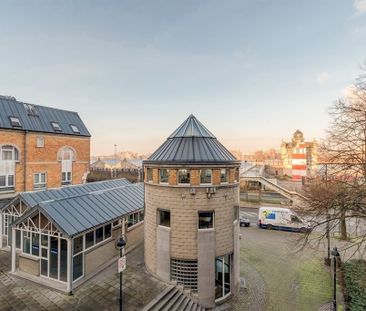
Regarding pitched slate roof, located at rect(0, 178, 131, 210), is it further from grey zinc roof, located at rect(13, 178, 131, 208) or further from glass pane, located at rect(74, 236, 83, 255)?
glass pane, located at rect(74, 236, 83, 255)

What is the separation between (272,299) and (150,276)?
23.8ft

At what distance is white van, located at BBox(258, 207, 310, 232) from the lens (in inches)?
999

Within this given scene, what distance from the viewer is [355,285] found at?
13734 millimetres

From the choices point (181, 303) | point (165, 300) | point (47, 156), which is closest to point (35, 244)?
point (165, 300)

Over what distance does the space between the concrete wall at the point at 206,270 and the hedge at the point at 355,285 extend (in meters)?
7.41

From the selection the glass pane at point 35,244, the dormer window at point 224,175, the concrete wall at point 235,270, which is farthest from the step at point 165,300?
the glass pane at point 35,244

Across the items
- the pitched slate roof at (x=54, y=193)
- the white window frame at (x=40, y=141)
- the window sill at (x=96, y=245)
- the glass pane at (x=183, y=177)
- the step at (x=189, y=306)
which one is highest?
the white window frame at (x=40, y=141)

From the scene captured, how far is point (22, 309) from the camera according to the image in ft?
33.9

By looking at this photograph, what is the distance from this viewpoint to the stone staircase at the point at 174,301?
34.8 feet

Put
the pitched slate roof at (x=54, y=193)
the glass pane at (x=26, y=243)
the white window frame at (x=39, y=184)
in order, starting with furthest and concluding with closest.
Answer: the white window frame at (x=39, y=184) → the pitched slate roof at (x=54, y=193) → the glass pane at (x=26, y=243)

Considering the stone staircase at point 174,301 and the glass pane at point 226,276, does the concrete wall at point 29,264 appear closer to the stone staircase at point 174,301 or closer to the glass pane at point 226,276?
the stone staircase at point 174,301

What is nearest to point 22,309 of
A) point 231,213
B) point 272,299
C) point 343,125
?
point 231,213

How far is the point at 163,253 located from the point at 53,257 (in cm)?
593

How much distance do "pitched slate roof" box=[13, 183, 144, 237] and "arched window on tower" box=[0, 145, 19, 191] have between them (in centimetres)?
1392
